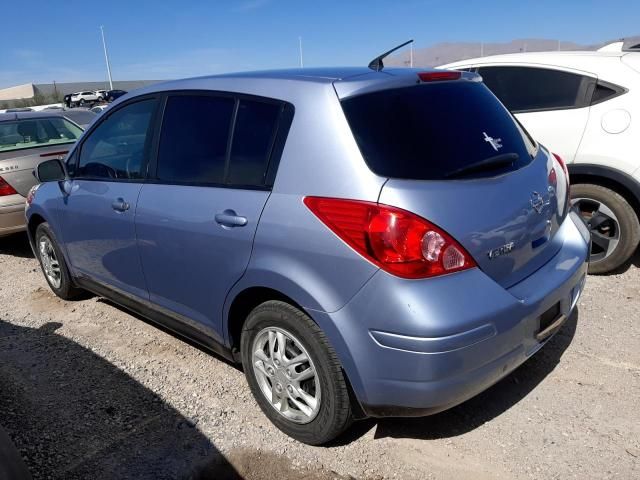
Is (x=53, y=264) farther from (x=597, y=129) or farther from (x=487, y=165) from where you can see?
(x=597, y=129)

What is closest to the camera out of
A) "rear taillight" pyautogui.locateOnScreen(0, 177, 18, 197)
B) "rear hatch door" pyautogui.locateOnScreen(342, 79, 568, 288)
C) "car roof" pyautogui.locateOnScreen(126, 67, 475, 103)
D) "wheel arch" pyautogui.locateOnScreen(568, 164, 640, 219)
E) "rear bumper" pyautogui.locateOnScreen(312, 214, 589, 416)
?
"rear bumper" pyautogui.locateOnScreen(312, 214, 589, 416)

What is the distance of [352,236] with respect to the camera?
223 centimetres

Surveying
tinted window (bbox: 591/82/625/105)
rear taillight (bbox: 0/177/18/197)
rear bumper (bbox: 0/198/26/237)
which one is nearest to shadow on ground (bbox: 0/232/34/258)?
rear bumper (bbox: 0/198/26/237)

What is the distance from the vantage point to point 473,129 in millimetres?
2670

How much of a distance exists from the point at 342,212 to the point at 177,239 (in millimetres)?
1117

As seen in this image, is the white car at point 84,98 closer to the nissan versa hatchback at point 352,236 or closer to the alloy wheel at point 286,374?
the nissan versa hatchback at point 352,236

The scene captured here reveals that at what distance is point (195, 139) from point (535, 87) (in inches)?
129

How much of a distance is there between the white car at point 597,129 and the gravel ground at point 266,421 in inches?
29.4

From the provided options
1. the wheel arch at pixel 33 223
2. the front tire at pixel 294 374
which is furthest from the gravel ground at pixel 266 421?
the wheel arch at pixel 33 223

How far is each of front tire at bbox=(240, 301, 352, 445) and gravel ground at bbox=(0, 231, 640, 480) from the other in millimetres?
155


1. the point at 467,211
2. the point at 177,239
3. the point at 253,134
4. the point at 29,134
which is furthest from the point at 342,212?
the point at 29,134

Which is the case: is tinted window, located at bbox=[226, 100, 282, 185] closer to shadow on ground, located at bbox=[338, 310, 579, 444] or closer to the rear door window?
the rear door window

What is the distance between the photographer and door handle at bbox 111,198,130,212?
3402 mm

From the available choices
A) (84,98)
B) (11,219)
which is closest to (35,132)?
(11,219)
